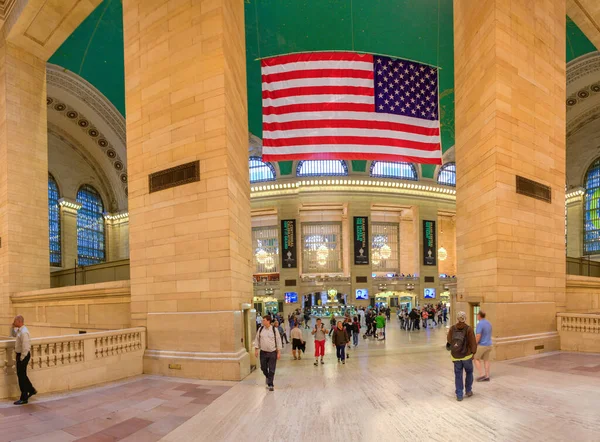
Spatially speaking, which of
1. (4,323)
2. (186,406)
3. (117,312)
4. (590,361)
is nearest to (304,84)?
(117,312)

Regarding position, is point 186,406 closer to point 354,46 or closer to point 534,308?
point 534,308

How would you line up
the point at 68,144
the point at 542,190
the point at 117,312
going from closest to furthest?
the point at 117,312, the point at 542,190, the point at 68,144

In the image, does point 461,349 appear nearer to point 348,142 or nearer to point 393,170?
point 348,142

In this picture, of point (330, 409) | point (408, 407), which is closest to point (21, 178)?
point (330, 409)

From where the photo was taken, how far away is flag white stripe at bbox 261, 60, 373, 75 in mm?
11148

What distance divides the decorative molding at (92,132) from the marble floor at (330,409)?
72.3 ft

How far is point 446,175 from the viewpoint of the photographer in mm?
36906

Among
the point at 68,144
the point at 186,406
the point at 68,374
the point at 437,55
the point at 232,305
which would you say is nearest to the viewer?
the point at 186,406

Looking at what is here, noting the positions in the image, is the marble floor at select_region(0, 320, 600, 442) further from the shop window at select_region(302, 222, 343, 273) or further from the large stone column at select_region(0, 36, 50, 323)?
the shop window at select_region(302, 222, 343, 273)

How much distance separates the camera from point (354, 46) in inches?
831

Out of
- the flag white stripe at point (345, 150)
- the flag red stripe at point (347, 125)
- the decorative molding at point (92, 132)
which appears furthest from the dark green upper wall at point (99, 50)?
the flag white stripe at point (345, 150)

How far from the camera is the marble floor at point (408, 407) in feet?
14.4

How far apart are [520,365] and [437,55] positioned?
1713 cm

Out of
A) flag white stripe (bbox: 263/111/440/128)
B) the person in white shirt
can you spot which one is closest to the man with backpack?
the person in white shirt
